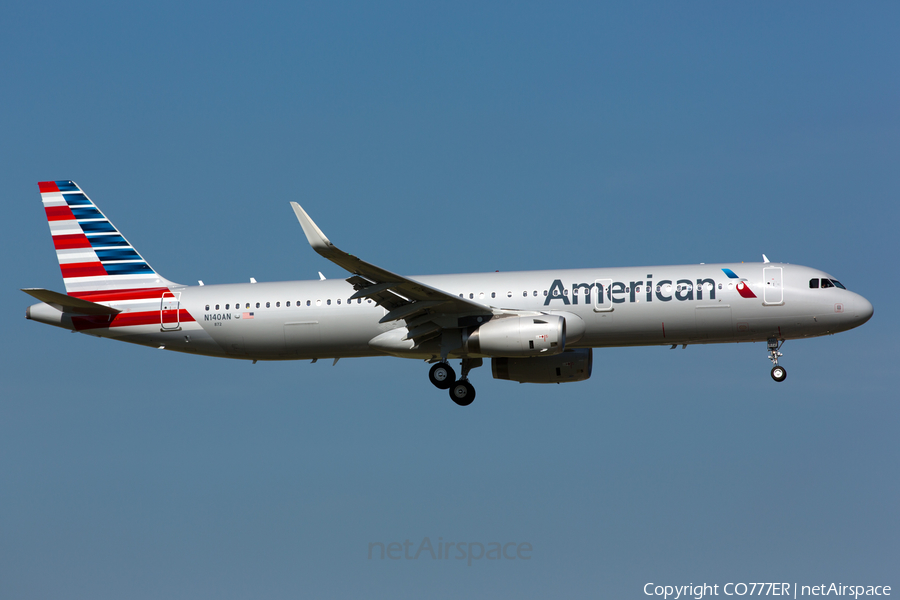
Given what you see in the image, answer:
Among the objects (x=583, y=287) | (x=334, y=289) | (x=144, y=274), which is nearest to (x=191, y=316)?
(x=144, y=274)

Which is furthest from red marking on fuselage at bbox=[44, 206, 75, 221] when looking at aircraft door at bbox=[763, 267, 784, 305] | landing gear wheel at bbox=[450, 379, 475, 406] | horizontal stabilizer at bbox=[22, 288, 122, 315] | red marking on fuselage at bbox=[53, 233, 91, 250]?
aircraft door at bbox=[763, 267, 784, 305]

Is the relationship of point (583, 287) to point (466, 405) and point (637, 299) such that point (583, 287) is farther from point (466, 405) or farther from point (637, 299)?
point (466, 405)

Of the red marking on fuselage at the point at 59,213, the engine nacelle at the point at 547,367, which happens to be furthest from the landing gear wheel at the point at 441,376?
the red marking on fuselage at the point at 59,213

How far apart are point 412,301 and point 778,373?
12950 millimetres

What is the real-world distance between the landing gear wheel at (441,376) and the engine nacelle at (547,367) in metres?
2.37

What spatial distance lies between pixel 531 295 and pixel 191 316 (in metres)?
12.5

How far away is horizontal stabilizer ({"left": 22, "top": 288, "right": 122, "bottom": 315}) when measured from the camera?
34.0 m

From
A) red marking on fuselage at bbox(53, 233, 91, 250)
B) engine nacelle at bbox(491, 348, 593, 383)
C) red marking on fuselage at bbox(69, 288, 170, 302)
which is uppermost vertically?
red marking on fuselage at bbox(53, 233, 91, 250)

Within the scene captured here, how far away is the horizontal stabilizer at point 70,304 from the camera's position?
111 ft

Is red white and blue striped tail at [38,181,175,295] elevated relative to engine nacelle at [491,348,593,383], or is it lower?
elevated

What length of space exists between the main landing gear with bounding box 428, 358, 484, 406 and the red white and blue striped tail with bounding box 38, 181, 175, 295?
36.1 ft

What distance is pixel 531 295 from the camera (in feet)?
111

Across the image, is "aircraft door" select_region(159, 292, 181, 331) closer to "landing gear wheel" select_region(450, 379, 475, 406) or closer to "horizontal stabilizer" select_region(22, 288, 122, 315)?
"horizontal stabilizer" select_region(22, 288, 122, 315)

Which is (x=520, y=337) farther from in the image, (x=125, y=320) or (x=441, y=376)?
(x=125, y=320)
